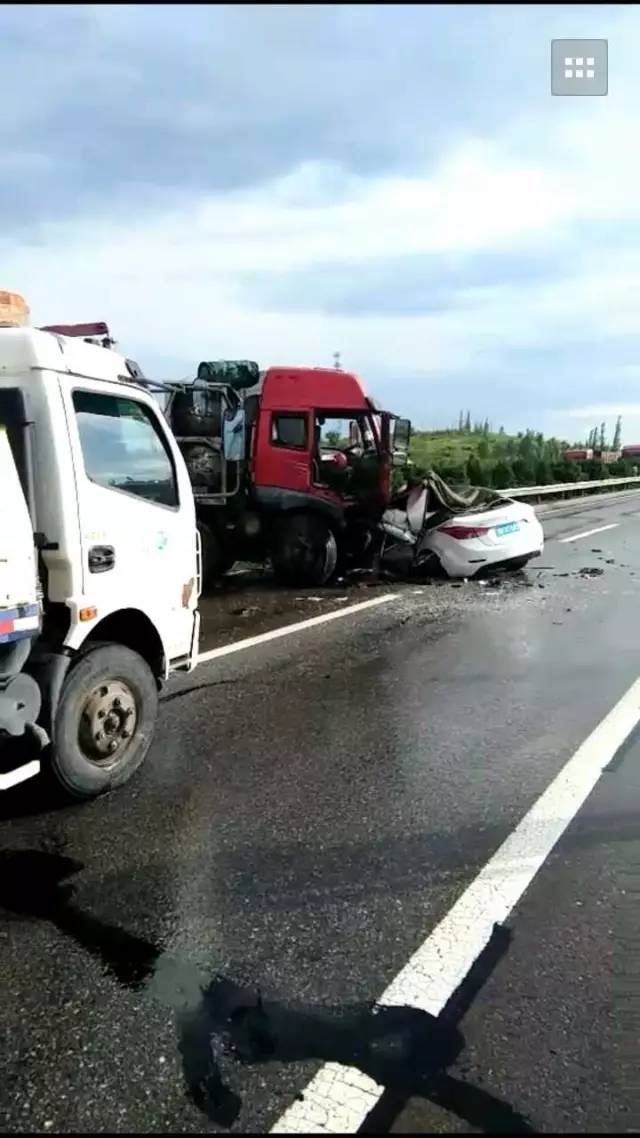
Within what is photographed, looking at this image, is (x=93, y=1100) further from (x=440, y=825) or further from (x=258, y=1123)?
(x=440, y=825)

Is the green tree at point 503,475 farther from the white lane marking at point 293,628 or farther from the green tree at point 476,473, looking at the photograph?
the white lane marking at point 293,628

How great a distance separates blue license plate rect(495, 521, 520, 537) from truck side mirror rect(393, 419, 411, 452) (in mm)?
1812

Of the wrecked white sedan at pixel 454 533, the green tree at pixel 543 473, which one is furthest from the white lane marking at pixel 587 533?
the green tree at pixel 543 473

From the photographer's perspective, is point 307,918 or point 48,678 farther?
point 48,678

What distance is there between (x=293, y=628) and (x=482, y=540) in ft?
13.2

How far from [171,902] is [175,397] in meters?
7.95

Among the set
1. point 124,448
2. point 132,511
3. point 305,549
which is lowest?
point 305,549

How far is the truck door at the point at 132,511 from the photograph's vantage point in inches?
164

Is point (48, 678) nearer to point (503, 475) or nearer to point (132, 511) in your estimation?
point (132, 511)

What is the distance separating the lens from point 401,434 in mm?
12164

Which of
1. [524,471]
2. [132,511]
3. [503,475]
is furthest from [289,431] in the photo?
[524,471]

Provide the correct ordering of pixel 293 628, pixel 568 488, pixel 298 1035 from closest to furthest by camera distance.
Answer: pixel 298 1035
pixel 293 628
pixel 568 488

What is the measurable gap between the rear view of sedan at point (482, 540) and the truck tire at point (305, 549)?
5.09 ft

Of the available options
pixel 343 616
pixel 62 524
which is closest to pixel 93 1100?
pixel 62 524
